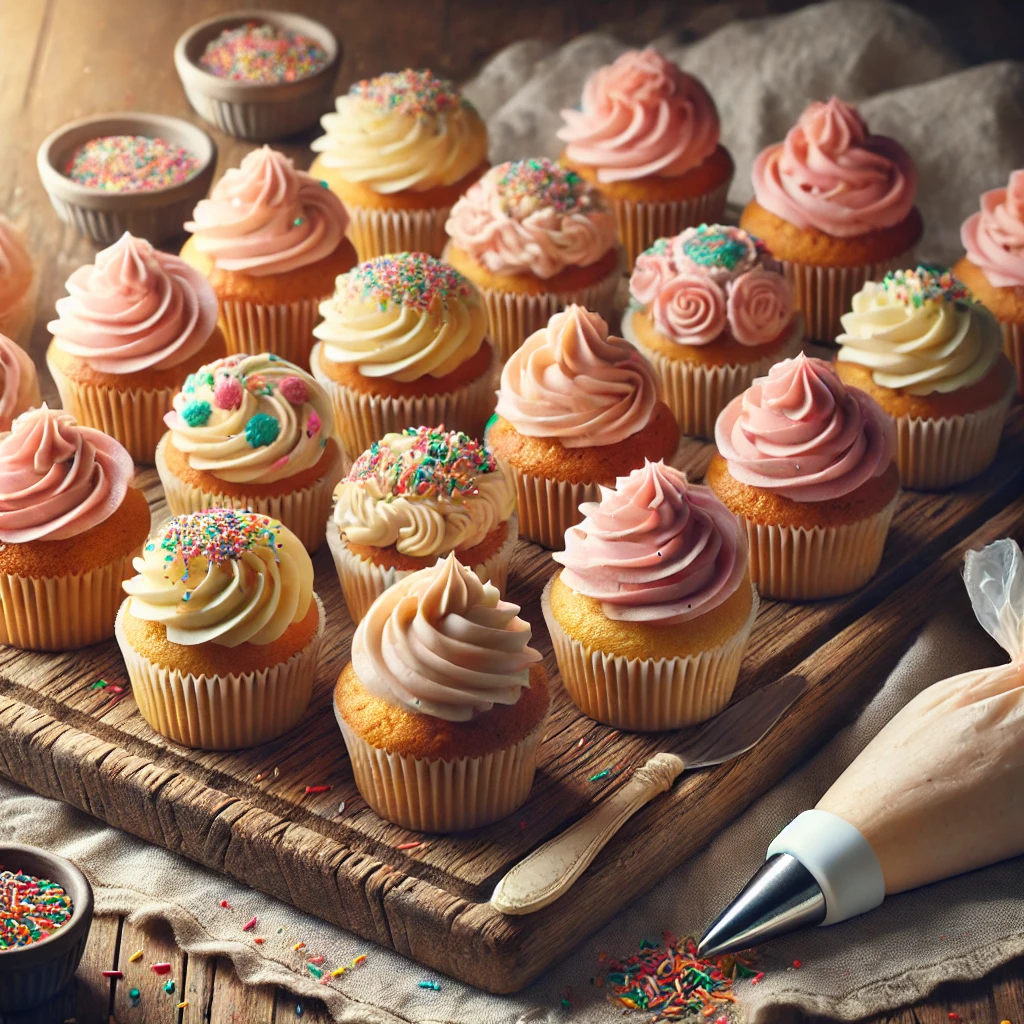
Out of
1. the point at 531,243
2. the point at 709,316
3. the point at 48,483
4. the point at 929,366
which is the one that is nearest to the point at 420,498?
the point at 48,483

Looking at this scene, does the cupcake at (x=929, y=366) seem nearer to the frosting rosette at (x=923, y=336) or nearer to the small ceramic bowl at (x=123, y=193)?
the frosting rosette at (x=923, y=336)

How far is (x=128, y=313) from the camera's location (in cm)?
504

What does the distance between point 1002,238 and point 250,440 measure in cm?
237

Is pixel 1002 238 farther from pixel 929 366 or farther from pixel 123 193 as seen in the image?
pixel 123 193

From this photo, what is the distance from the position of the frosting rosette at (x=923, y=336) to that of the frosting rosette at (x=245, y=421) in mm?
1488

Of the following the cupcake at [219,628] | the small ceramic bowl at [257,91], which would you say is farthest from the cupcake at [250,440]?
the small ceramic bowl at [257,91]

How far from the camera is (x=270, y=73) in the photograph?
22.3 feet

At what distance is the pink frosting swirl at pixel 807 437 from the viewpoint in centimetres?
458

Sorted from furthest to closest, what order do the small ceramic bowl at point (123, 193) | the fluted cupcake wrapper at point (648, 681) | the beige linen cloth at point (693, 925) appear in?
the small ceramic bowl at point (123, 193) → the fluted cupcake wrapper at point (648, 681) → the beige linen cloth at point (693, 925)

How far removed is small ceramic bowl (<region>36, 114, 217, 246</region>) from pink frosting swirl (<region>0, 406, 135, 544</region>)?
1686 millimetres

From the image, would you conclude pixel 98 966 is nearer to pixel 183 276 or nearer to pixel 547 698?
pixel 547 698

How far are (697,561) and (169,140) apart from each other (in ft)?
9.71

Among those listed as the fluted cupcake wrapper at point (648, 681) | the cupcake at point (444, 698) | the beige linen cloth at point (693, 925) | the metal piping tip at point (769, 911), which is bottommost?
the beige linen cloth at point (693, 925)

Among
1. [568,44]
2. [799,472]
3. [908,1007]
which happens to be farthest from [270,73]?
[908,1007]
